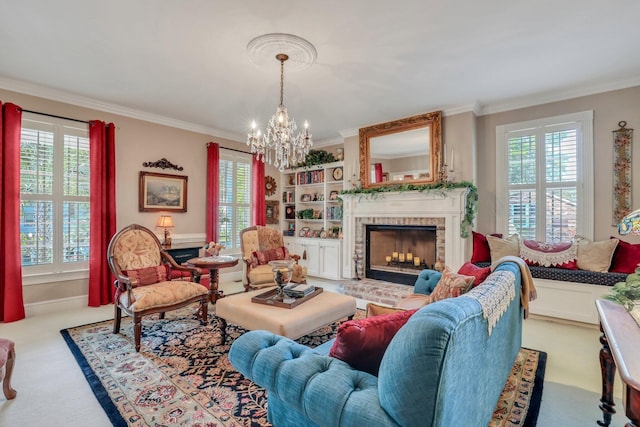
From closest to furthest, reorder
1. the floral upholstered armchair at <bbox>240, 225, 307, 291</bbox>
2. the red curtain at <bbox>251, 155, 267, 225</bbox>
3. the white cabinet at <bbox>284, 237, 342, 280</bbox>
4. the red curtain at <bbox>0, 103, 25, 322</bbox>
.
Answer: the red curtain at <bbox>0, 103, 25, 322</bbox> < the floral upholstered armchair at <bbox>240, 225, 307, 291</bbox> < the white cabinet at <bbox>284, 237, 342, 280</bbox> < the red curtain at <bbox>251, 155, 267, 225</bbox>

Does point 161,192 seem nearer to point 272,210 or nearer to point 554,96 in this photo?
point 272,210

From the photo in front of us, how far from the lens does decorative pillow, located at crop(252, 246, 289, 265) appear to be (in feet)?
14.7

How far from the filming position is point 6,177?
11.7 feet

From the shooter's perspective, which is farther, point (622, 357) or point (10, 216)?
point (10, 216)

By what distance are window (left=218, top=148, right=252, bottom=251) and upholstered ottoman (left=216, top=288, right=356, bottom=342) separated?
307 cm

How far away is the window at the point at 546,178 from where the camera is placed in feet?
12.8

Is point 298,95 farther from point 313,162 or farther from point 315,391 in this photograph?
point 315,391

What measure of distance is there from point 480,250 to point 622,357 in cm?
326

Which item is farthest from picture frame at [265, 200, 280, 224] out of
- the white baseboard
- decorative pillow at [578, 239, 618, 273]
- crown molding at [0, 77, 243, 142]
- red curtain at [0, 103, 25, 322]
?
decorative pillow at [578, 239, 618, 273]

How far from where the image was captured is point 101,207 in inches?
167

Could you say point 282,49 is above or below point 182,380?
above

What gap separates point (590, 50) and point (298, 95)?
10.2ft

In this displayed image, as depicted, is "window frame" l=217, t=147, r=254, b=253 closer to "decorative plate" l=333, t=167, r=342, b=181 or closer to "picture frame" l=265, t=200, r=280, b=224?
"picture frame" l=265, t=200, r=280, b=224

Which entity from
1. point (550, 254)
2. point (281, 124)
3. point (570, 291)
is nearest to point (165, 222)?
point (281, 124)
